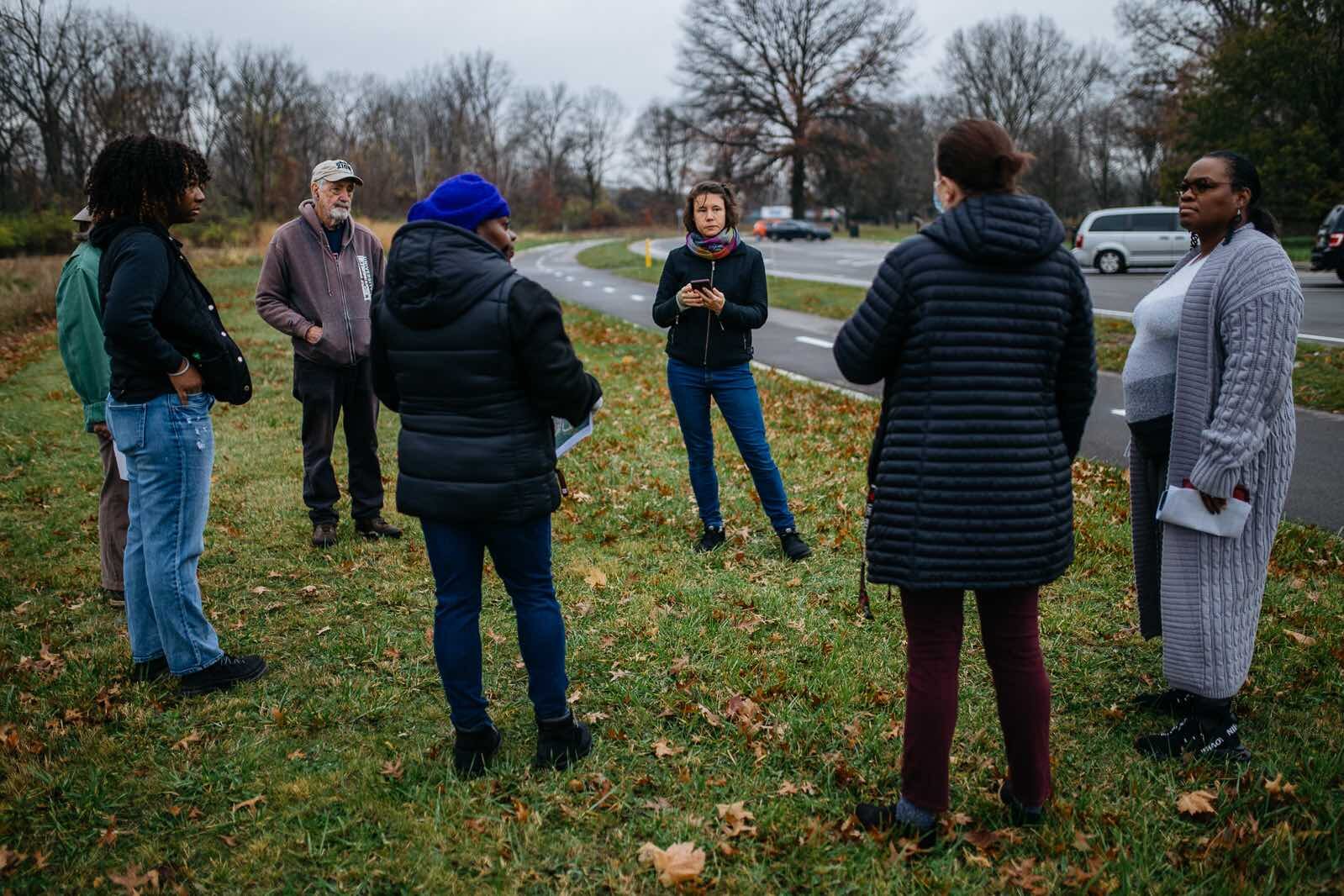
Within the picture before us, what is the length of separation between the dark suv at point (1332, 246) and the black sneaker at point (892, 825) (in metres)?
20.1

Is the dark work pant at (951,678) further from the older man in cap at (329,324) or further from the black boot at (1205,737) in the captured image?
the older man in cap at (329,324)

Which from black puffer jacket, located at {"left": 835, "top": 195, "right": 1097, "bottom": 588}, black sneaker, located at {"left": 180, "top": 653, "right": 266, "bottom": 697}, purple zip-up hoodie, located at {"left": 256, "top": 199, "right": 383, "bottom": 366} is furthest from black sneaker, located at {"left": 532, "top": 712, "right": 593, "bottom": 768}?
purple zip-up hoodie, located at {"left": 256, "top": 199, "right": 383, "bottom": 366}

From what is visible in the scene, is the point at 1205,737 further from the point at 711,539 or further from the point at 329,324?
the point at 329,324

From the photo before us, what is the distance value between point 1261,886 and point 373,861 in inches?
105

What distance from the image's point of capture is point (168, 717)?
12.4 ft

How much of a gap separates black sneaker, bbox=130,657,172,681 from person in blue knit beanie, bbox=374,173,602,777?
1.73m

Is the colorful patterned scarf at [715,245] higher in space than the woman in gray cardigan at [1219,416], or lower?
higher

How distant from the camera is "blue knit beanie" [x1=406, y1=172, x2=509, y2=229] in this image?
294 cm

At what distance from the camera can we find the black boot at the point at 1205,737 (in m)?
3.32

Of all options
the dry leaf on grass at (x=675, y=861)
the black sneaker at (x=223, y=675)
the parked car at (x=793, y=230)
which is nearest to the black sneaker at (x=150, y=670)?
the black sneaker at (x=223, y=675)

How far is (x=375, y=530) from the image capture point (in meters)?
6.02

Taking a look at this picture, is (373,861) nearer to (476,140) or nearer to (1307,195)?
(1307,195)

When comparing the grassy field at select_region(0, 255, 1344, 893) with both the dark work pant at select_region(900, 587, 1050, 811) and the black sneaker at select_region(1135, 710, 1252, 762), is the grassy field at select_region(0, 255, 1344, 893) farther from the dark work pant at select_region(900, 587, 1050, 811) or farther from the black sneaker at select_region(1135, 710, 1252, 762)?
the dark work pant at select_region(900, 587, 1050, 811)

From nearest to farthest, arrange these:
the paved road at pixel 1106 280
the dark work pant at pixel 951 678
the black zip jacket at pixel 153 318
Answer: the dark work pant at pixel 951 678, the black zip jacket at pixel 153 318, the paved road at pixel 1106 280
